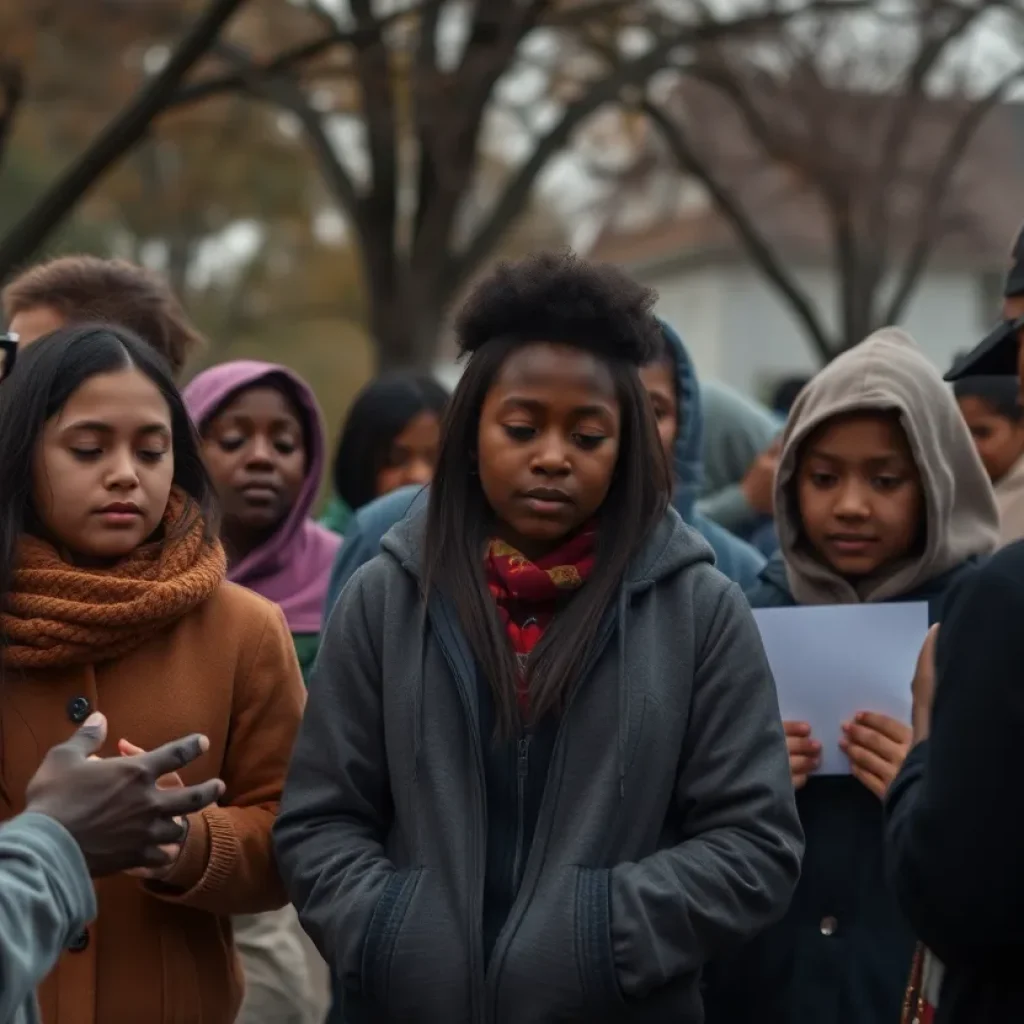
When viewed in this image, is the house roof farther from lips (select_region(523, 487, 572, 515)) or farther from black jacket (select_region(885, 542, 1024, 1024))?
black jacket (select_region(885, 542, 1024, 1024))

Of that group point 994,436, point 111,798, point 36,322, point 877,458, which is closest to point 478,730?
point 111,798

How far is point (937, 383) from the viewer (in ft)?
14.4

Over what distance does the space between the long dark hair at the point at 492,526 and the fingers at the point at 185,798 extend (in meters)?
0.55

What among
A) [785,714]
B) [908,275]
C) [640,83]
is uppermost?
[640,83]

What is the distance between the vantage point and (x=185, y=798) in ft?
9.80

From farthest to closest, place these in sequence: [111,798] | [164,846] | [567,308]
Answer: [567,308]
[164,846]
[111,798]

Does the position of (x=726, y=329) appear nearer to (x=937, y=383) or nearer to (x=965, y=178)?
(x=965, y=178)

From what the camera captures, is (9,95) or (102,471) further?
(9,95)

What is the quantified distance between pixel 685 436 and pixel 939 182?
1103 centimetres

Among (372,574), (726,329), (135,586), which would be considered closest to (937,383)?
(372,574)

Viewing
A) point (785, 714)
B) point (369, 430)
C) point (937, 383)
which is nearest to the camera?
point (785, 714)

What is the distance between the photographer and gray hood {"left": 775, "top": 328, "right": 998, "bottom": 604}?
4.25m

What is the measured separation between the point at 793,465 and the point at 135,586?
165cm

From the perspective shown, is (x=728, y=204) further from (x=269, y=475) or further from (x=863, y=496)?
(x=863, y=496)
